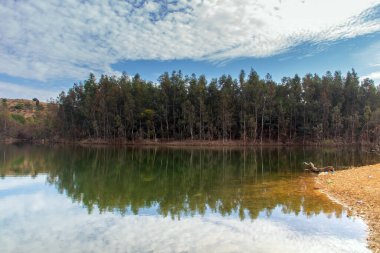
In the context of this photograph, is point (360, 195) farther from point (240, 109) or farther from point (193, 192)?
point (240, 109)

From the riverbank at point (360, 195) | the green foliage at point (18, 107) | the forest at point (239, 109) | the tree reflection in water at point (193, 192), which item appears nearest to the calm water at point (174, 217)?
the tree reflection in water at point (193, 192)

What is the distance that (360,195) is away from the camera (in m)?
18.4

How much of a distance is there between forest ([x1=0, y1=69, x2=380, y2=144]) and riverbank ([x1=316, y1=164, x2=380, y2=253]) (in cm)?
5952

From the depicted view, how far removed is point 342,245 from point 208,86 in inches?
3198

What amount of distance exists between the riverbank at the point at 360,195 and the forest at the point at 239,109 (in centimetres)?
5952

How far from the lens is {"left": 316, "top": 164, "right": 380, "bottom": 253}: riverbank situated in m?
12.8

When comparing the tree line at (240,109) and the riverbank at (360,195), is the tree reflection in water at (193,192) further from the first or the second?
the tree line at (240,109)

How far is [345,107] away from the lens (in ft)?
296

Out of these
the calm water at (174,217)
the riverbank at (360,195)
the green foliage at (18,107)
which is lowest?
the calm water at (174,217)

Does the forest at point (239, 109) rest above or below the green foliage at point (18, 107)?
below

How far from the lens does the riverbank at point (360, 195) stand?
12844 mm

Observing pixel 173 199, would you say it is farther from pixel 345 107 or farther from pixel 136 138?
pixel 345 107

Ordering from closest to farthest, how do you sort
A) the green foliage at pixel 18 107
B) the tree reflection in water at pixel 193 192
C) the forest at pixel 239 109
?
1. the tree reflection in water at pixel 193 192
2. the forest at pixel 239 109
3. the green foliage at pixel 18 107

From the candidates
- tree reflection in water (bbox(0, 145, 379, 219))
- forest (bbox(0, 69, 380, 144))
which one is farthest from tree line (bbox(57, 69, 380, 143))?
tree reflection in water (bbox(0, 145, 379, 219))
